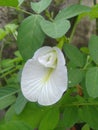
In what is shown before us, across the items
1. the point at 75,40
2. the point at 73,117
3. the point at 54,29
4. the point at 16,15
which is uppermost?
the point at 54,29

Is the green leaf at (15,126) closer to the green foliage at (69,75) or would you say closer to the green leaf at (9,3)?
the green foliage at (69,75)

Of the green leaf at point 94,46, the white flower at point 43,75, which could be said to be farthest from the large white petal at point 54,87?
the green leaf at point 94,46

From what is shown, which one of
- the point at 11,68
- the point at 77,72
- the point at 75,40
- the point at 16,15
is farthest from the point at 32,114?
the point at 16,15

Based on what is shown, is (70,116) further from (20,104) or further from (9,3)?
(9,3)

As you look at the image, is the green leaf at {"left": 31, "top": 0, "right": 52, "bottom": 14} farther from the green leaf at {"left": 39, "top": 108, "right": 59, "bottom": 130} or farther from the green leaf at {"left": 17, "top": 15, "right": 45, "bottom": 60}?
the green leaf at {"left": 39, "top": 108, "right": 59, "bottom": 130}

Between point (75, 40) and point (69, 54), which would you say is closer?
point (69, 54)

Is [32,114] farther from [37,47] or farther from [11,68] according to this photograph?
[11,68]
